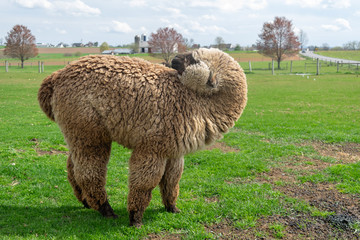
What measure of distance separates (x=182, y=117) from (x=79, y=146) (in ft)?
4.90

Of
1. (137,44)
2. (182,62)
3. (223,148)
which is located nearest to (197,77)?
(182,62)

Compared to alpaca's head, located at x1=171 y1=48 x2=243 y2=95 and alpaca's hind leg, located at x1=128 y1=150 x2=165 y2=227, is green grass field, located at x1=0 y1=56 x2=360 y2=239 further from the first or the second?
alpaca's head, located at x1=171 y1=48 x2=243 y2=95

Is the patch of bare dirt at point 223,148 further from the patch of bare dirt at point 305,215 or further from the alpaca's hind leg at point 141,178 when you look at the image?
the alpaca's hind leg at point 141,178

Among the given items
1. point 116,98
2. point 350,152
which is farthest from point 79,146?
point 350,152

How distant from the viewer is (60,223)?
15.5ft

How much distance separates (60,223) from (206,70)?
302 centimetres

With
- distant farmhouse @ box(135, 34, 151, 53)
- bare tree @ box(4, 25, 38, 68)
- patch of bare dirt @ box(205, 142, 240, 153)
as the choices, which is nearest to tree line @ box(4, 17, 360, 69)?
bare tree @ box(4, 25, 38, 68)

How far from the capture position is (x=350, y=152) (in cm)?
820

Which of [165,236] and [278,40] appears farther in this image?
[278,40]

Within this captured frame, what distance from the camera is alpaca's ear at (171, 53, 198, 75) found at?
177 inches

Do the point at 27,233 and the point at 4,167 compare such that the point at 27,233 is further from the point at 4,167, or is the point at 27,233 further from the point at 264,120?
the point at 264,120

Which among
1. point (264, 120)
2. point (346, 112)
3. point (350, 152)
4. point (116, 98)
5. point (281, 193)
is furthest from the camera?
point (346, 112)

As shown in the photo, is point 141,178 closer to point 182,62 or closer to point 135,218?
point 135,218

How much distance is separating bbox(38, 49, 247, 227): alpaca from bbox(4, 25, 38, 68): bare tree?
186 feet
